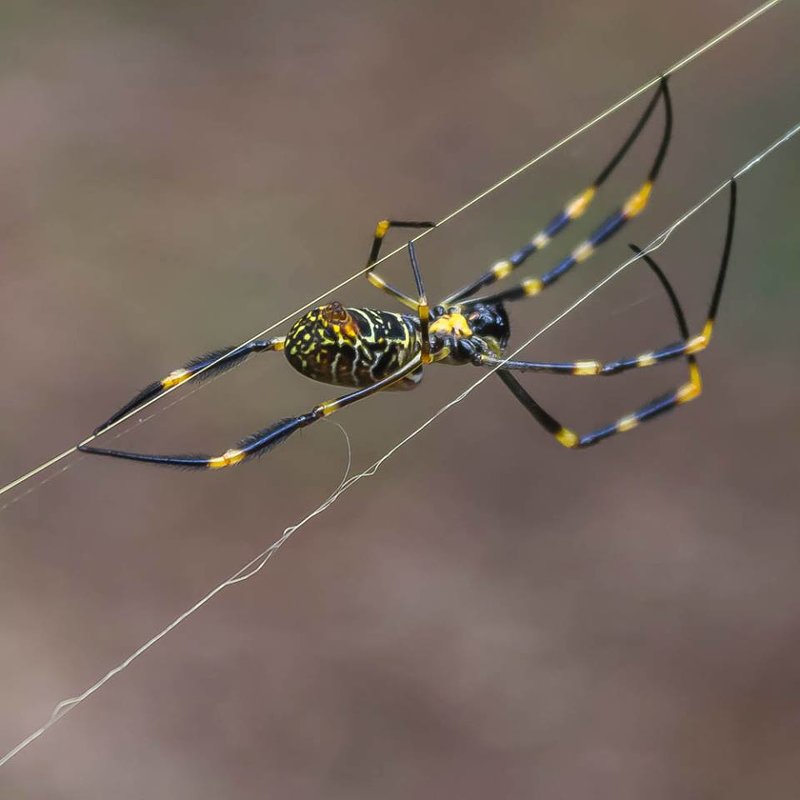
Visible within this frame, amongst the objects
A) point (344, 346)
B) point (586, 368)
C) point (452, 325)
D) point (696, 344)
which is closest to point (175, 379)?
point (344, 346)

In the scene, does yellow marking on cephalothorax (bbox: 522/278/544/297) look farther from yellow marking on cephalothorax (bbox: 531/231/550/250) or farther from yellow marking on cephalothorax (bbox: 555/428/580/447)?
yellow marking on cephalothorax (bbox: 555/428/580/447)

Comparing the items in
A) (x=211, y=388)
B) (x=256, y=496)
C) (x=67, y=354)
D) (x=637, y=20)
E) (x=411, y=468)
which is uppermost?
(x=67, y=354)

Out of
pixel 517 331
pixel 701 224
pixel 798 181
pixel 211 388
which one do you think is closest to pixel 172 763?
pixel 211 388

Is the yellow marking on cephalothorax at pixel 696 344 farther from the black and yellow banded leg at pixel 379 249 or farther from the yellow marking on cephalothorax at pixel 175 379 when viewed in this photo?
the yellow marking on cephalothorax at pixel 175 379

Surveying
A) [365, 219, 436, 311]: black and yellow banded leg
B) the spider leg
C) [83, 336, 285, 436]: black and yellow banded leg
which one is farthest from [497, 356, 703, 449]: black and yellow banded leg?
[83, 336, 285, 436]: black and yellow banded leg

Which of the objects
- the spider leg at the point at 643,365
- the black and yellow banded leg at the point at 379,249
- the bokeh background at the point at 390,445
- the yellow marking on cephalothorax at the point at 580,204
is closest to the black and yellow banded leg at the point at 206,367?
the black and yellow banded leg at the point at 379,249

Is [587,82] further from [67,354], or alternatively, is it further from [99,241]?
[67,354]

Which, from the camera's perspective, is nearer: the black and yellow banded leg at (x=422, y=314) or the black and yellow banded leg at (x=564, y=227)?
the black and yellow banded leg at (x=422, y=314)
